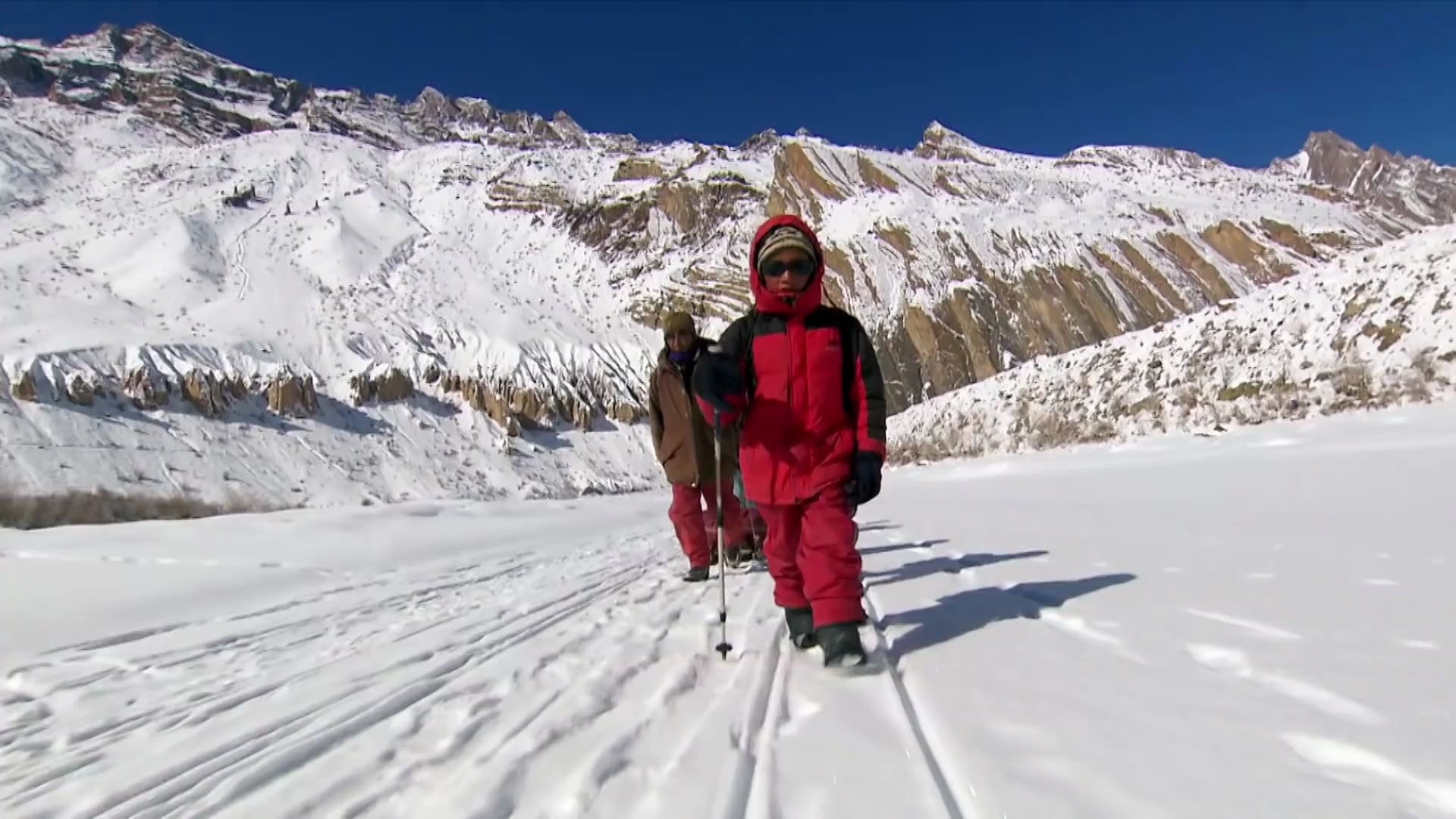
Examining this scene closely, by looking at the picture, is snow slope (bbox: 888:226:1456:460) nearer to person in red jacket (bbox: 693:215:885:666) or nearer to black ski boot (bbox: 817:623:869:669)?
person in red jacket (bbox: 693:215:885:666)

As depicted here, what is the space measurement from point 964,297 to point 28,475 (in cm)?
3076

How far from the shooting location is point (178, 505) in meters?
10.5

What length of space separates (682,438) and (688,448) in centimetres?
8

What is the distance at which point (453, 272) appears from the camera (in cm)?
3378

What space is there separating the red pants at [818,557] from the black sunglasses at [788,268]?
82 centimetres

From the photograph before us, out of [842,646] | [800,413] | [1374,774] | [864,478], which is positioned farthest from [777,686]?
[1374,774]

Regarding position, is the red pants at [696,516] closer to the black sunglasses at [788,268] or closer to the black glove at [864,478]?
the black glove at [864,478]

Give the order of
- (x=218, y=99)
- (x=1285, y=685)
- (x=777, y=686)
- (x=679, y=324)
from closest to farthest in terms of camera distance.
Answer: (x=1285, y=685)
(x=777, y=686)
(x=679, y=324)
(x=218, y=99)

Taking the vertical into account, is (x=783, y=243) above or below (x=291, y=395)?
below

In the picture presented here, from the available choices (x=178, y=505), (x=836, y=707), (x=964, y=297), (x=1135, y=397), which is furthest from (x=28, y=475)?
(x=964, y=297)

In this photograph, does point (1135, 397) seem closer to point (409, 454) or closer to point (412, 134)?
point (409, 454)

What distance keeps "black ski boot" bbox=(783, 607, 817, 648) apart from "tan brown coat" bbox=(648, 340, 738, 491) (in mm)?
2158

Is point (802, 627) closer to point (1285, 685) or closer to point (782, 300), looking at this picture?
point (782, 300)

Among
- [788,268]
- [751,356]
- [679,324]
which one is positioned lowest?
[751,356]
